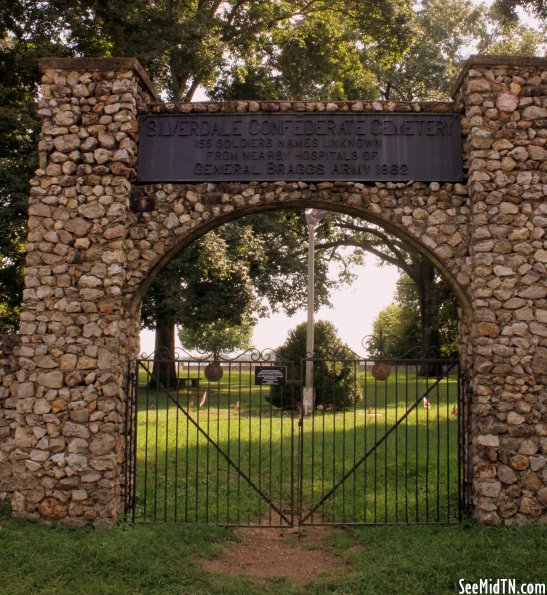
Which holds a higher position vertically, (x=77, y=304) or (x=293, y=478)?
(x=77, y=304)

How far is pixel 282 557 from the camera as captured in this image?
5.96m

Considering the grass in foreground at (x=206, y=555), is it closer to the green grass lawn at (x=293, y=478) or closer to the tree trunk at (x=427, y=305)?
the green grass lawn at (x=293, y=478)

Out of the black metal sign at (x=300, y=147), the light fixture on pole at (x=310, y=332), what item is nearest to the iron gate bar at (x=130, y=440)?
the black metal sign at (x=300, y=147)

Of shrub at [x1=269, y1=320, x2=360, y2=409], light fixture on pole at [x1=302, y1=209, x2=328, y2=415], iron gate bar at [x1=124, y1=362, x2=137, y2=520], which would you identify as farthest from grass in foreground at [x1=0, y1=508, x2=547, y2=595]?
shrub at [x1=269, y1=320, x2=360, y2=409]

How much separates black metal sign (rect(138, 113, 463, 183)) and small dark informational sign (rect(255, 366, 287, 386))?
2.07 metres

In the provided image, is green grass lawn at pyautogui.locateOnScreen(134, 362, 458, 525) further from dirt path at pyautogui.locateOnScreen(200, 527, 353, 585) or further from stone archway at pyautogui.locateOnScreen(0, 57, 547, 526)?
stone archway at pyautogui.locateOnScreen(0, 57, 547, 526)

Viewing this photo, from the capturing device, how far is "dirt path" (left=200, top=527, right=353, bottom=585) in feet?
18.0

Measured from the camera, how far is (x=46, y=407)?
6.31 metres

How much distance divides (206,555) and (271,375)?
6.36 ft

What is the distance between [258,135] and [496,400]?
12.3 ft

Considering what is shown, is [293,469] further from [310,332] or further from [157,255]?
[310,332]

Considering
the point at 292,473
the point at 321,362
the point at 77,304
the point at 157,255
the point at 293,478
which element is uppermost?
the point at 157,255

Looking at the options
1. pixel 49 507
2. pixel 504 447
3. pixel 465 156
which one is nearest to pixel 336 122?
pixel 465 156

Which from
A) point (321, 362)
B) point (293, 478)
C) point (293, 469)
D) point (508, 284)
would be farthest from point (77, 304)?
point (321, 362)
